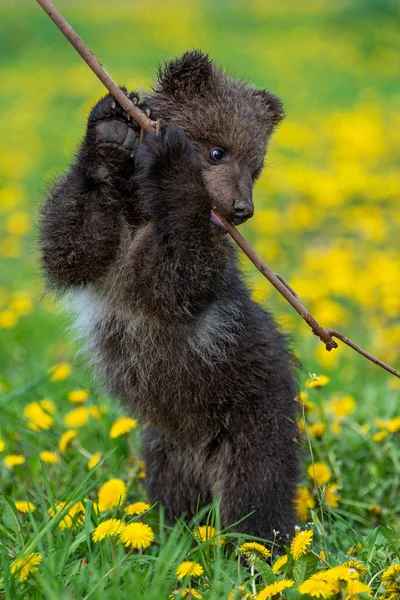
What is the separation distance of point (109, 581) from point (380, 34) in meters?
19.3

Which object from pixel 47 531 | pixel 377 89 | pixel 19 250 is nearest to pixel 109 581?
pixel 47 531

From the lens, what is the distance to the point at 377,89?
17.0 meters

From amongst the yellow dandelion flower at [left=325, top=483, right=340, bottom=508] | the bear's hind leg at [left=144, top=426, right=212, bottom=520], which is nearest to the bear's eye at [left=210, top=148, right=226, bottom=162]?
the bear's hind leg at [left=144, top=426, right=212, bottom=520]

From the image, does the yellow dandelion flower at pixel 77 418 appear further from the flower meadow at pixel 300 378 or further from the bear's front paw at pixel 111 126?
the bear's front paw at pixel 111 126

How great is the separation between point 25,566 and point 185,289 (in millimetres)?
1306

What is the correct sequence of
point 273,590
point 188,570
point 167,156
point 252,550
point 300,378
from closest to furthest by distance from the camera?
point 273,590, point 188,570, point 252,550, point 167,156, point 300,378

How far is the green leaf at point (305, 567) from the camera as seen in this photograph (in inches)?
123

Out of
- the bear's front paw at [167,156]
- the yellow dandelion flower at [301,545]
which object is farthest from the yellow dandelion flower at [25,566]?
the bear's front paw at [167,156]

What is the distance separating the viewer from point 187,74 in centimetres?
389

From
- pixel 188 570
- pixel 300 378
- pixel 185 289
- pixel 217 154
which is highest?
pixel 217 154

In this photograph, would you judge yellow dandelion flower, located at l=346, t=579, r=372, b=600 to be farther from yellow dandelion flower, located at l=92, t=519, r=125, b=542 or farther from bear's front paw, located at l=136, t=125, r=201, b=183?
bear's front paw, located at l=136, t=125, r=201, b=183

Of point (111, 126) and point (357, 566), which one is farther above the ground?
point (111, 126)

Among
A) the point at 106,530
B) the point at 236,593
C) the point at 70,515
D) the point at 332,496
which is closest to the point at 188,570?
the point at 236,593

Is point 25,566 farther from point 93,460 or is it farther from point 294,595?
point 93,460
